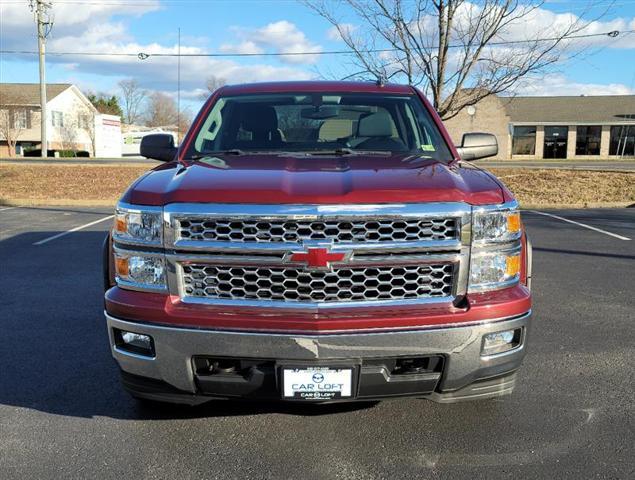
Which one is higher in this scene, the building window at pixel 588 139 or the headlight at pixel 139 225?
the building window at pixel 588 139

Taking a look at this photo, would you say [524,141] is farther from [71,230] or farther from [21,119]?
[71,230]

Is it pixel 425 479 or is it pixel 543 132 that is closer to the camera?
pixel 425 479

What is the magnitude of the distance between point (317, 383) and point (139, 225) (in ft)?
3.60

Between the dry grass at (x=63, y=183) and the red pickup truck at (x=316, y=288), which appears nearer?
the red pickup truck at (x=316, y=288)

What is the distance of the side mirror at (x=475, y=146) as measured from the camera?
175 inches

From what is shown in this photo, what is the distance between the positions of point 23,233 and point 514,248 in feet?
30.7

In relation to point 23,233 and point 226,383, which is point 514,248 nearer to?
point 226,383

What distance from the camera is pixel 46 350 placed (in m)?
4.46

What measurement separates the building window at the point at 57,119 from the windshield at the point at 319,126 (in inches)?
2399

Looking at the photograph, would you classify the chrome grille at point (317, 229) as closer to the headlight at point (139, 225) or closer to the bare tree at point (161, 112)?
the headlight at point (139, 225)

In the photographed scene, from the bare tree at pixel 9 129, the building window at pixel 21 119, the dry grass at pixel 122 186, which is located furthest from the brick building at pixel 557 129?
the building window at pixel 21 119

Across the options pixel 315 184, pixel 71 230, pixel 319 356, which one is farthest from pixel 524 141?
pixel 319 356

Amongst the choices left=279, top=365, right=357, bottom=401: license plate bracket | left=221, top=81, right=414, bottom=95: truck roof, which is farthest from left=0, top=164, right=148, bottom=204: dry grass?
left=279, top=365, right=357, bottom=401: license plate bracket

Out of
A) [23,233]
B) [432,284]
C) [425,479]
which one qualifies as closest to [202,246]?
[432,284]
